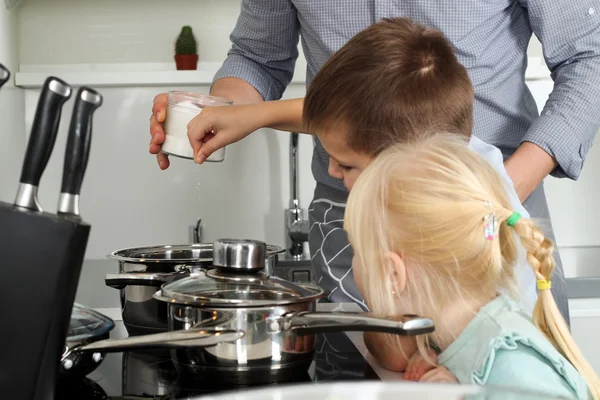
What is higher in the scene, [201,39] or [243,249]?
[201,39]

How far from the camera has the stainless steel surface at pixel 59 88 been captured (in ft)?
1.66

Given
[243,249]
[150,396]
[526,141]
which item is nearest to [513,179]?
[526,141]

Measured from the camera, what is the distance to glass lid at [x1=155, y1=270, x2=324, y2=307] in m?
0.69

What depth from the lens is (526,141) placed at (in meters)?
1.37

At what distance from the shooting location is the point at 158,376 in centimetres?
72

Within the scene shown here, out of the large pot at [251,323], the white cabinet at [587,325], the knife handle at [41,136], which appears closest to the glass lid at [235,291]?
the large pot at [251,323]

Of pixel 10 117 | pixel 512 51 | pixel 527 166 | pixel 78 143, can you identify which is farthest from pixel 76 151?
pixel 10 117

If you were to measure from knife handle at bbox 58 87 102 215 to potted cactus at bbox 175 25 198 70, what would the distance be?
6.07ft

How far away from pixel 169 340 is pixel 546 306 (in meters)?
0.41

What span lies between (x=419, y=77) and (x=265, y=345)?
1.80ft

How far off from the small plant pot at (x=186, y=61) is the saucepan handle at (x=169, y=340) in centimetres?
175

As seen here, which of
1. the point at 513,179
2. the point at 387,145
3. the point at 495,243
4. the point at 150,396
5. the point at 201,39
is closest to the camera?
the point at 150,396

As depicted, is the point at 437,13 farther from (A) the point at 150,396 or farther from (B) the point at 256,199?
(B) the point at 256,199

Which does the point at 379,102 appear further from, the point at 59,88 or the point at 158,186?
the point at 158,186
